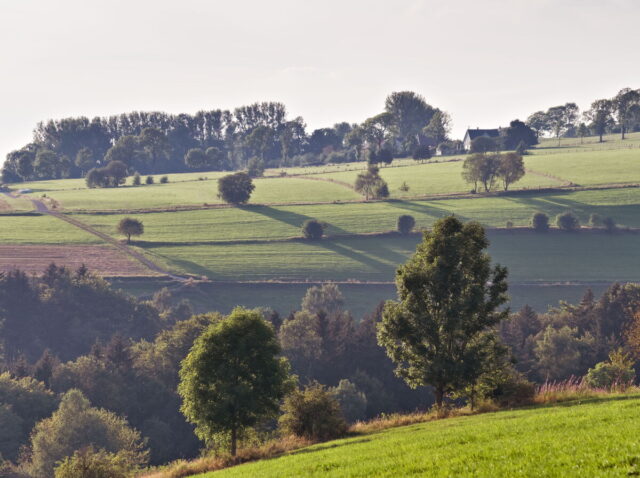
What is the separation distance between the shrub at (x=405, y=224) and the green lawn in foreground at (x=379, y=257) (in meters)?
2.45

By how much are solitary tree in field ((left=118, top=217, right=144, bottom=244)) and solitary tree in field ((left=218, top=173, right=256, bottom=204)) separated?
3255 centimetres

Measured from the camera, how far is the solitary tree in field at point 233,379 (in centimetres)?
3722

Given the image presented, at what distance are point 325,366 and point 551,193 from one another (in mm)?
92945

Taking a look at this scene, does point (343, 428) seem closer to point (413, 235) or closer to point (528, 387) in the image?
point (528, 387)

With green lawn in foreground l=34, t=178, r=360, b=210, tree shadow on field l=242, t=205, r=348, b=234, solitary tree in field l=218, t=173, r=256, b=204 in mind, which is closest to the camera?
tree shadow on field l=242, t=205, r=348, b=234

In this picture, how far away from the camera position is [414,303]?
124ft

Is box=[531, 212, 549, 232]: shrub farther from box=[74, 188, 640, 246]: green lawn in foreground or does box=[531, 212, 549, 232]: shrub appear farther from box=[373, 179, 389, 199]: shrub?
box=[373, 179, 389, 199]: shrub

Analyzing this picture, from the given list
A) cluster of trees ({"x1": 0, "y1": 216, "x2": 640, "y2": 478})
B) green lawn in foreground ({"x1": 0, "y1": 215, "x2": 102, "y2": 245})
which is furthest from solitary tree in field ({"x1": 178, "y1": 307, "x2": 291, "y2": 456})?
green lawn in foreground ({"x1": 0, "y1": 215, "x2": 102, "y2": 245})

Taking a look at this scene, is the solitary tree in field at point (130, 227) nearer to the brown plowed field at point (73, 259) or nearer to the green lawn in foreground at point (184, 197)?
the brown plowed field at point (73, 259)

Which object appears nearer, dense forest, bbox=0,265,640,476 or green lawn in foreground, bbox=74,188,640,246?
dense forest, bbox=0,265,640,476

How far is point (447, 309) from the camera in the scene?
36844 mm

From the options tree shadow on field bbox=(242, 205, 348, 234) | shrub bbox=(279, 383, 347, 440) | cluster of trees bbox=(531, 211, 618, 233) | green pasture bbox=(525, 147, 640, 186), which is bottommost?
shrub bbox=(279, 383, 347, 440)

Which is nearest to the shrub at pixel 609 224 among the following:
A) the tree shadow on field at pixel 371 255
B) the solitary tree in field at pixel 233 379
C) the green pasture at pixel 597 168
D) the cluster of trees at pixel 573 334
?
the green pasture at pixel 597 168

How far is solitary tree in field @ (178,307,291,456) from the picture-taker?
122 ft
